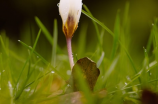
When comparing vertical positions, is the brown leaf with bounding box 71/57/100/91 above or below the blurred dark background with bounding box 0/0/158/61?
below

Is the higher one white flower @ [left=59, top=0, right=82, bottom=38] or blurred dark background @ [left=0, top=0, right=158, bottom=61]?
blurred dark background @ [left=0, top=0, right=158, bottom=61]

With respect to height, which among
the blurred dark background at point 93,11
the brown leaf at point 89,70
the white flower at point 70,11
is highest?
the blurred dark background at point 93,11

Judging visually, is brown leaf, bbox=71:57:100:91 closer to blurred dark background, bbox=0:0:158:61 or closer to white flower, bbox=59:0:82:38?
white flower, bbox=59:0:82:38

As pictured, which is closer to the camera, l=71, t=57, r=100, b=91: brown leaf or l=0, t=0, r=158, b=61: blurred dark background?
l=71, t=57, r=100, b=91: brown leaf

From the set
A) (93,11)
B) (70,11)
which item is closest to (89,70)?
(70,11)

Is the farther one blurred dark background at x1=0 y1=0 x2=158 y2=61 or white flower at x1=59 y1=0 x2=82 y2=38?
blurred dark background at x1=0 y1=0 x2=158 y2=61

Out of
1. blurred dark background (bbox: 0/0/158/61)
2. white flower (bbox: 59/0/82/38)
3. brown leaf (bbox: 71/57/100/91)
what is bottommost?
brown leaf (bbox: 71/57/100/91)

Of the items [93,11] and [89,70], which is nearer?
[89,70]

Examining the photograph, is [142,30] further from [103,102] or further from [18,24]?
[103,102]

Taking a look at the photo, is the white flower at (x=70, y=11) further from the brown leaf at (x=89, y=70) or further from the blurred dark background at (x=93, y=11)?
the blurred dark background at (x=93, y=11)

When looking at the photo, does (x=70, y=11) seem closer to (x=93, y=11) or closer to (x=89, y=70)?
(x=89, y=70)

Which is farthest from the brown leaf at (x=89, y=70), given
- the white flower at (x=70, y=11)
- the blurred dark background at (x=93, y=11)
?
the blurred dark background at (x=93, y=11)

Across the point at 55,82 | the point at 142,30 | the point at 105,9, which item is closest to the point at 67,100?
the point at 55,82

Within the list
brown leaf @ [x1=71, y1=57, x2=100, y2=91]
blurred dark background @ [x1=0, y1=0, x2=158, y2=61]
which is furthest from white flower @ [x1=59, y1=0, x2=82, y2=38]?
blurred dark background @ [x1=0, y1=0, x2=158, y2=61]
